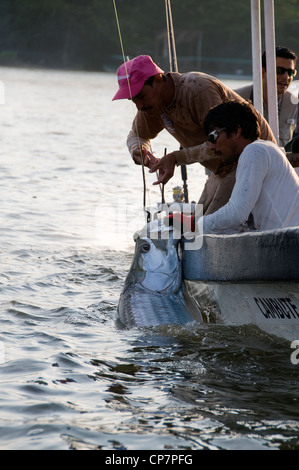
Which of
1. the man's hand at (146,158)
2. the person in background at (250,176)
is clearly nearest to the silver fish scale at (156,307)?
the person in background at (250,176)

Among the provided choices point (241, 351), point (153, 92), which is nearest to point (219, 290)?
point (241, 351)

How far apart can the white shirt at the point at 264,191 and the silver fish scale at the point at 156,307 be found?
0.57 m

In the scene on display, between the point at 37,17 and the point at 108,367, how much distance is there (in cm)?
8635

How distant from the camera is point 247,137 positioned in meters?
4.33

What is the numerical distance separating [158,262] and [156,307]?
0.26 m

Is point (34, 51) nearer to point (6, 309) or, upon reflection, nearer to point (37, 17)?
point (37, 17)

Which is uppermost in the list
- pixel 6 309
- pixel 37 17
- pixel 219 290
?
pixel 37 17

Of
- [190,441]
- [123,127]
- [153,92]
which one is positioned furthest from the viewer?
[123,127]

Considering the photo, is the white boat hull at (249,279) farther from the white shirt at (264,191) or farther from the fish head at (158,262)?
the white shirt at (264,191)

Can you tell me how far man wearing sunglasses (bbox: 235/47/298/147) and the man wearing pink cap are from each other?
4.90 feet

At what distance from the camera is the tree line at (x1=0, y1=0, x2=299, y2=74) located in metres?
70.7

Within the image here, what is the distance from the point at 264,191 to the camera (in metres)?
4.17

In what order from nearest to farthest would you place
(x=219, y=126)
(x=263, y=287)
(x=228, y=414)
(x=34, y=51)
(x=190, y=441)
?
(x=190, y=441), (x=228, y=414), (x=263, y=287), (x=219, y=126), (x=34, y=51)

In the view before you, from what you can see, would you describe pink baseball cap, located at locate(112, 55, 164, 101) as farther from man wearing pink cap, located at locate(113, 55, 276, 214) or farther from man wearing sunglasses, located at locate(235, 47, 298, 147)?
man wearing sunglasses, located at locate(235, 47, 298, 147)
